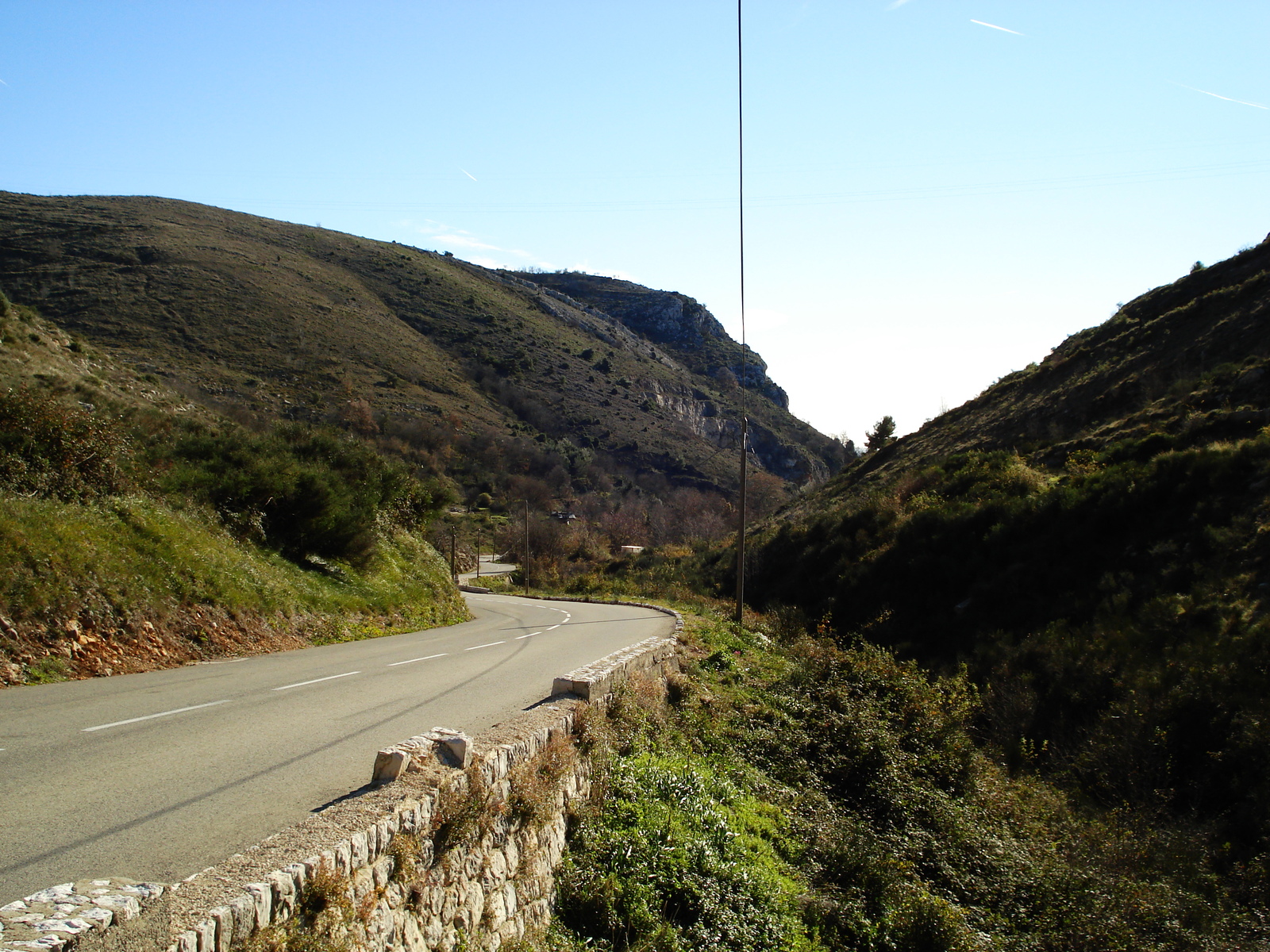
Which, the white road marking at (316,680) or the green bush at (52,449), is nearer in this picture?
the white road marking at (316,680)

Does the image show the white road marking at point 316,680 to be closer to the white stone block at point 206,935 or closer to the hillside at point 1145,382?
the white stone block at point 206,935

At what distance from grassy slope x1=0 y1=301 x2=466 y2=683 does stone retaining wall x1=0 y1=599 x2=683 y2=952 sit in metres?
6.51

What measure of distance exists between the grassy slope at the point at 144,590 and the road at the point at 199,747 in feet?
2.50

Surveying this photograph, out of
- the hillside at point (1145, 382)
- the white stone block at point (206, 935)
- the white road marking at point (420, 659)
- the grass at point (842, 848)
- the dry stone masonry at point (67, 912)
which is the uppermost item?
the hillside at point (1145, 382)

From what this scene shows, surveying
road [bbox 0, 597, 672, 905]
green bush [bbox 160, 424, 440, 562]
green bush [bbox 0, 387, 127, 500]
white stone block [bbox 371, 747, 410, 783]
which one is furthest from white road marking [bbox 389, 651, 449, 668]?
white stone block [bbox 371, 747, 410, 783]

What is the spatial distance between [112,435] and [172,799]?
10821mm

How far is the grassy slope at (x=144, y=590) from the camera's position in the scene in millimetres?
9523

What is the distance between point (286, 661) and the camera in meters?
12.0

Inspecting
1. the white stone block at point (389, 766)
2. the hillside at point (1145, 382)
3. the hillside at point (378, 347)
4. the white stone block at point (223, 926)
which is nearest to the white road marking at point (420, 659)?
the white stone block at point (389, 766)

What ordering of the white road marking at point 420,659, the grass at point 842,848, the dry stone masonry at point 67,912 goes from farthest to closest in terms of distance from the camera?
the white road marking at point 420,659 < the grass at point 842,848 < the dry stone masonry at point 67,912

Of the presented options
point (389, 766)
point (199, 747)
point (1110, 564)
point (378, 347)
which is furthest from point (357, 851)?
point (378, 347)

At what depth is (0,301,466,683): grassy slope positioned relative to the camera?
9523 millimetres

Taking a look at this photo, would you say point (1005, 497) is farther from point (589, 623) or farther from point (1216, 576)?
point (589, 623)

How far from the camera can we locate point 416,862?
173 inches
